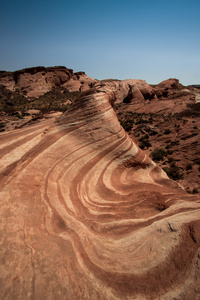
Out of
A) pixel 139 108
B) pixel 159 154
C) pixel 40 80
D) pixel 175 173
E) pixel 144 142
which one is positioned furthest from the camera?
pixel 40 80

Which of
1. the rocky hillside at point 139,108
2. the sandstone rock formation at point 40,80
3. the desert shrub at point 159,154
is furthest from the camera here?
the sandstone rock formation at point 40,80

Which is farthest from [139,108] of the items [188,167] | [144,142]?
[188,167]

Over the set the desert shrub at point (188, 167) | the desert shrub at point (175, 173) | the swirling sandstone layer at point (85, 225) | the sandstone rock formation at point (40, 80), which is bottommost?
the desert shrub at point (175, 173)

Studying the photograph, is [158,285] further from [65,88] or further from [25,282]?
[65,88]

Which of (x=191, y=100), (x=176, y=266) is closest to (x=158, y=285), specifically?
(x=176, y=266)

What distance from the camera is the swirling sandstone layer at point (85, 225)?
246cm

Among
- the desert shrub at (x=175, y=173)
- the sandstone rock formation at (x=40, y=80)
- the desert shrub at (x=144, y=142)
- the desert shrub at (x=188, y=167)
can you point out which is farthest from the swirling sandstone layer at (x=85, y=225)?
the sandstone rock formation at (x=40, y=80)

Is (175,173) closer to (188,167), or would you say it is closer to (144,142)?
(188,167)

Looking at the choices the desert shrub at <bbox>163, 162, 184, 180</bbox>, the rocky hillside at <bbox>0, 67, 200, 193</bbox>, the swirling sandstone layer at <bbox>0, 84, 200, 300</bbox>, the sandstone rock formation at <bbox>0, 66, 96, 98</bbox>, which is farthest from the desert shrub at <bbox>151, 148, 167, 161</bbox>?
the sandstone rock formation at <bbox>0, 66, 96, 98</bbox>

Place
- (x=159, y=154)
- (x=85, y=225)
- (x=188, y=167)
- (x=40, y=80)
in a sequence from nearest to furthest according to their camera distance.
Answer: (x=85, y=225), (x=188, y=167), (x=159, y=154), (x=40, y=80)

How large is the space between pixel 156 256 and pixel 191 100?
132ft

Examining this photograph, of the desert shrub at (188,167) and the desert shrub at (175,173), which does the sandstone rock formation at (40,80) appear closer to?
the desert shrub at (175,173)

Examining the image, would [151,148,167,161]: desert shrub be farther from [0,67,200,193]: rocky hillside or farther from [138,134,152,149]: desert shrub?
[138,134,152,149]: desert shrub

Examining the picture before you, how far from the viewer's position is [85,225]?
3.81 m
